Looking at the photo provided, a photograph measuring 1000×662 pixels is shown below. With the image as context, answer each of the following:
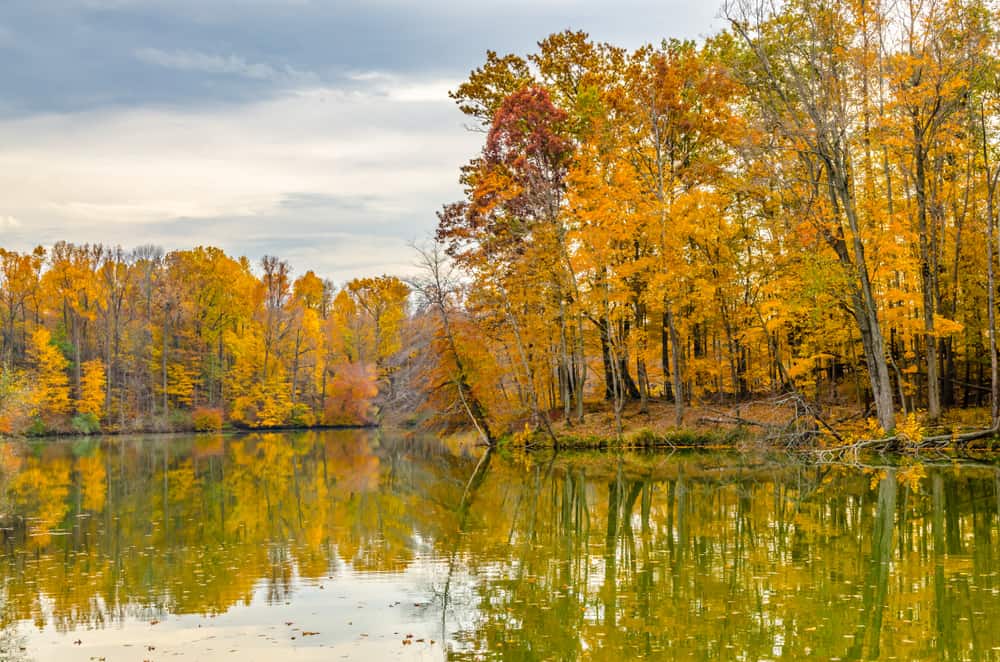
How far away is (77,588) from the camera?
10.9m

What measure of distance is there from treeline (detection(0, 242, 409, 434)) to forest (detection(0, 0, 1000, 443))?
24.5m

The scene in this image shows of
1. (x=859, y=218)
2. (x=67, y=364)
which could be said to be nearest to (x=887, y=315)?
(x=859, y=218)

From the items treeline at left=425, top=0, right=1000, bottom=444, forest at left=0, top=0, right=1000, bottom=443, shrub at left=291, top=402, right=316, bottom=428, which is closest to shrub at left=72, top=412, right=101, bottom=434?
shrub at left=291, top=402, right=316, bottom=428

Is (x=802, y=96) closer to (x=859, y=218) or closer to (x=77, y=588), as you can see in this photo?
(x=859, y=218)

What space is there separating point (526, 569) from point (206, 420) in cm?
5797

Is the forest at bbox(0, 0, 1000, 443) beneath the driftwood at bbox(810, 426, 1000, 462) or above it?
above

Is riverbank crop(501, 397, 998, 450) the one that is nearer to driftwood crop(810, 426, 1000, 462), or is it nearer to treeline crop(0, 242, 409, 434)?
driftwood crop(810, 426, 1000, 462)

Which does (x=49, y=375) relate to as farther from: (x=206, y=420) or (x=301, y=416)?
(x=301, y=416)

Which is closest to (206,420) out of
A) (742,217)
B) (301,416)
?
(301,416)

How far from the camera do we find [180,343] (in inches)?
2739

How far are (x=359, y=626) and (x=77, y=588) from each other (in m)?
4.17

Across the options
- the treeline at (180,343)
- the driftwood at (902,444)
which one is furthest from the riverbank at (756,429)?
the treeline at (180,343)

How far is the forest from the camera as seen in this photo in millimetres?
24234

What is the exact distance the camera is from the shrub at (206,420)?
64938 millimetres
